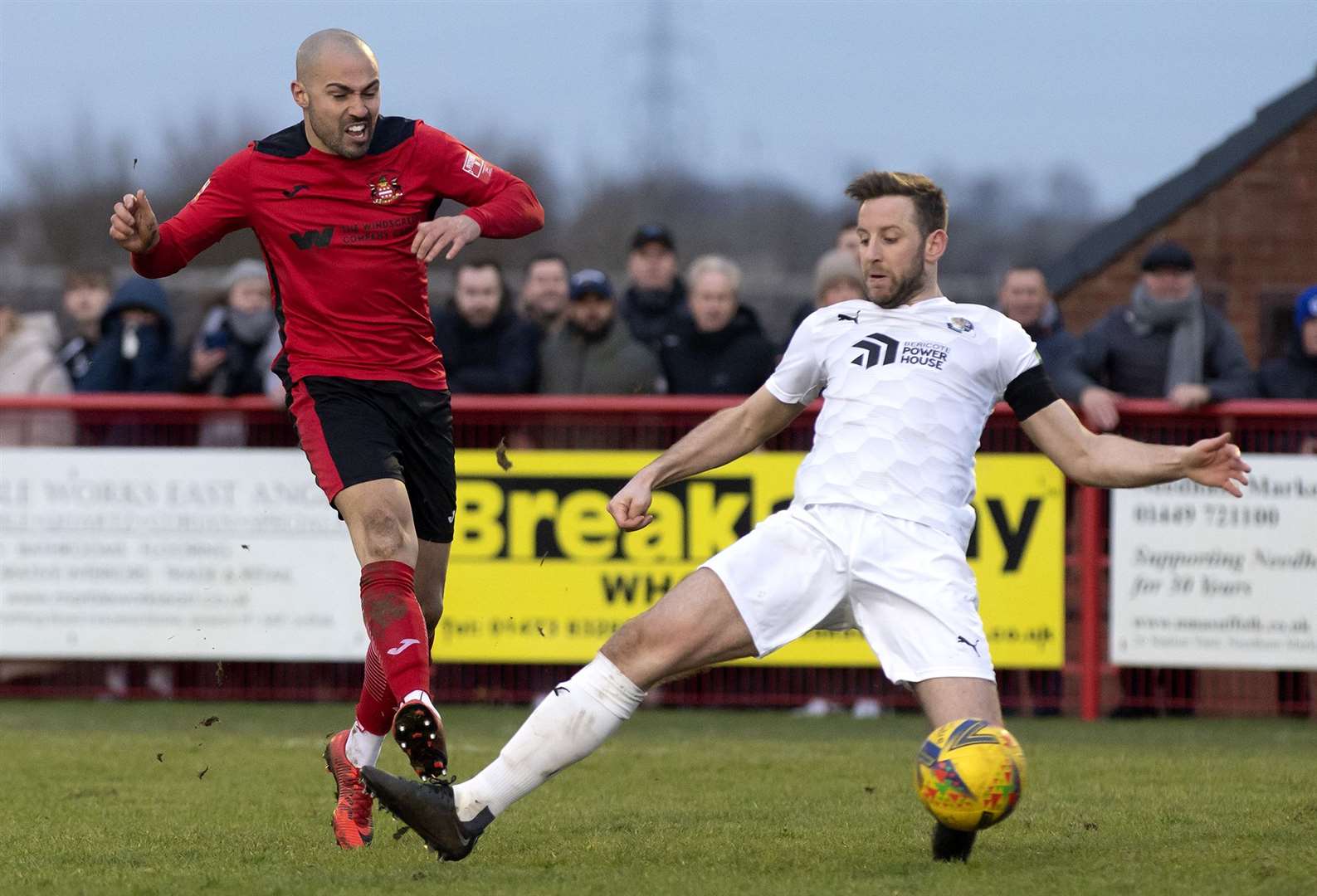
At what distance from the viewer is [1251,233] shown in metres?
17.3

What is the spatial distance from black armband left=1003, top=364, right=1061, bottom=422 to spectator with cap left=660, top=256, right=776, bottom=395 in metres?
5.20

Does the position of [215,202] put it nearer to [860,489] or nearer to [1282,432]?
[860,489]

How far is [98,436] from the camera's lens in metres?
11.3

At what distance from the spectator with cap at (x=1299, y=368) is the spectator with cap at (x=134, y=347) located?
6551 millimetres

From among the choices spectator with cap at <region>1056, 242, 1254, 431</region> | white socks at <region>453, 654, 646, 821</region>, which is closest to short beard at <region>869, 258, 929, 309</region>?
white socks at <region>453, 654, 646, 821</region>

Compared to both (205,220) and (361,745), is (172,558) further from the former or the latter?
(205,220)

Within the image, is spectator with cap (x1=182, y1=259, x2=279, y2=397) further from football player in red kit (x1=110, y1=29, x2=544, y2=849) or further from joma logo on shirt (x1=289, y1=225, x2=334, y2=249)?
joma logo on shirt (x1=289, y1=225, x2=334, y2=249)

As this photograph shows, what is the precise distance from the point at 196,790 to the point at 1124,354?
591 centimetres

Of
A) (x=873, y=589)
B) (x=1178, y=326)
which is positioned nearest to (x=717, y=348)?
(x=1178, y=326)

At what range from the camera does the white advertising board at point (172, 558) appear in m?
11.0

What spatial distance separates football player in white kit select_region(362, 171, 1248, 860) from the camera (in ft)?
18.4

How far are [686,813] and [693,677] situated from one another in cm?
403

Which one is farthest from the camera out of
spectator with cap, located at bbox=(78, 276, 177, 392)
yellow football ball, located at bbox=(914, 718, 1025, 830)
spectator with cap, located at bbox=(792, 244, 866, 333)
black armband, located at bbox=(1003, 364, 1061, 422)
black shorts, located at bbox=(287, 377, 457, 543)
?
spectator with cap, located at bbox=(78, 276, 177, 392)

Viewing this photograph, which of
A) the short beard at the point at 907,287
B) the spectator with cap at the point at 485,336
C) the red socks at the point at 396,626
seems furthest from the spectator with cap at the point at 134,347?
Result: the short beard at the point at 907,287
